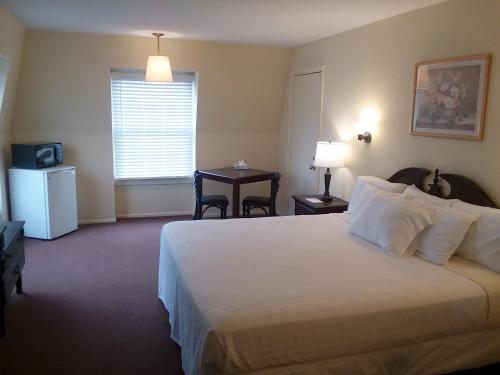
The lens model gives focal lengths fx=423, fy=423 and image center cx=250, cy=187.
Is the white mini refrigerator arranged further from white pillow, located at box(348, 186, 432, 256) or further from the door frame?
white pillow, located at box(348, 186, 432, 256)

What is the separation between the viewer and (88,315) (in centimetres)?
318

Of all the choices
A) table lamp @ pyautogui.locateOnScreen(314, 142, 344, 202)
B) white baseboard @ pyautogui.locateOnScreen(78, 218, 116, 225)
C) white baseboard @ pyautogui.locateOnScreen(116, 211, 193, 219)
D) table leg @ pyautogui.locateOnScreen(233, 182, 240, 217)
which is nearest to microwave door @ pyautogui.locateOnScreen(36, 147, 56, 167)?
white baseboard @ pyautogui.locateOnScreen(78, 218, 116, 225)

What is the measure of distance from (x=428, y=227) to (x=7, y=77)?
171 inches

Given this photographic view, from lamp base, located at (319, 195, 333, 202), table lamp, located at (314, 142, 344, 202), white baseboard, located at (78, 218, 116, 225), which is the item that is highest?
table lamp, located at (314, 142, 344, 202)

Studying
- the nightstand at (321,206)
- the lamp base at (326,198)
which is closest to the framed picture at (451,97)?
the nightstand at (321,206)

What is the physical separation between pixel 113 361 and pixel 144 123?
149 inches

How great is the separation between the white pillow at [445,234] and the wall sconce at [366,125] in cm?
136

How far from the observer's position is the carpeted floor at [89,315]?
8.57ft

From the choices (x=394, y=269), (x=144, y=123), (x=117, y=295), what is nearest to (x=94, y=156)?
(x=144, y=123)

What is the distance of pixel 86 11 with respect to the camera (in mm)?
3770

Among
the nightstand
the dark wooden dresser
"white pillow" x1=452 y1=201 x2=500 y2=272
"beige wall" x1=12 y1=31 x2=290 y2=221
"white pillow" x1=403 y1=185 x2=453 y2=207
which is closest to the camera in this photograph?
"white pillow" x1=452 y1=201 x2=500 y2=272

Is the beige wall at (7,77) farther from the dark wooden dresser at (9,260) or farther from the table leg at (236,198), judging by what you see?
the table leg at (236,198)

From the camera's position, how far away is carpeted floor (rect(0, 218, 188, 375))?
103 inches

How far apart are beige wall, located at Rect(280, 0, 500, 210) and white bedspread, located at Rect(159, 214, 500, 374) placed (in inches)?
35.3
